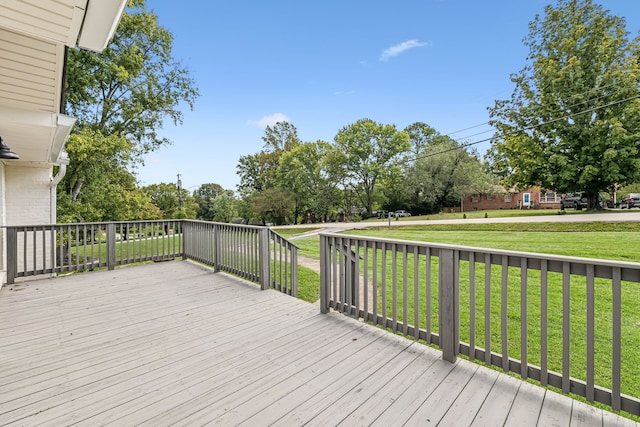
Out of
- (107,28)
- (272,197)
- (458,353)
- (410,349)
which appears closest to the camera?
(107,28)

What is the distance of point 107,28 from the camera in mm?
1698

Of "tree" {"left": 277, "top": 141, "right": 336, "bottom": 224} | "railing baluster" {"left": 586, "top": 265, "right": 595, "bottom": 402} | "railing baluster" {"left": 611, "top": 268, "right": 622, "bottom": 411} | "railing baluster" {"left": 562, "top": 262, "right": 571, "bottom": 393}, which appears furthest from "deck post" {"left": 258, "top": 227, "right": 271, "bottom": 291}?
"tree" {"left": 277, "top": 141, "right": 336, "bottom": 224}

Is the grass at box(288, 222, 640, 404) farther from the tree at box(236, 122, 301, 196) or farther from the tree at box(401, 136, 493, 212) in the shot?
the tree at box(236, 122, 301, 196)

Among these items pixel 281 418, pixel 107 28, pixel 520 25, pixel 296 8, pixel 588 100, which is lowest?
pixel 281 418

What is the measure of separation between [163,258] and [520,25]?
22011 mm

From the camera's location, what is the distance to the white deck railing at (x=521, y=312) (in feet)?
5.71

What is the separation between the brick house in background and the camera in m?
31.4

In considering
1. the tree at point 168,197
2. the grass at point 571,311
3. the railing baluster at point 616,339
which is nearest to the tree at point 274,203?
the tree at point 168,197

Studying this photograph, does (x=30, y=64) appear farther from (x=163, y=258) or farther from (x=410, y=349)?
(x=163, y=258)

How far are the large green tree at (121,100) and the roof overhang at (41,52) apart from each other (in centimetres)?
689

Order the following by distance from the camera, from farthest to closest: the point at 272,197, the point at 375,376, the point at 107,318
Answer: the point at 272,197, the point at 107,318, the point at 375,376

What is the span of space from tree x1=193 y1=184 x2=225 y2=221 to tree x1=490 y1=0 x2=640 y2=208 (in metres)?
38.8

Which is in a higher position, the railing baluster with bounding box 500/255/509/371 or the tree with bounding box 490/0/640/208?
the tree with bounding box 490/0/640/208

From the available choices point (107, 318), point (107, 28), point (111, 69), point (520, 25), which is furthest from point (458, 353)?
point (520, 25)
